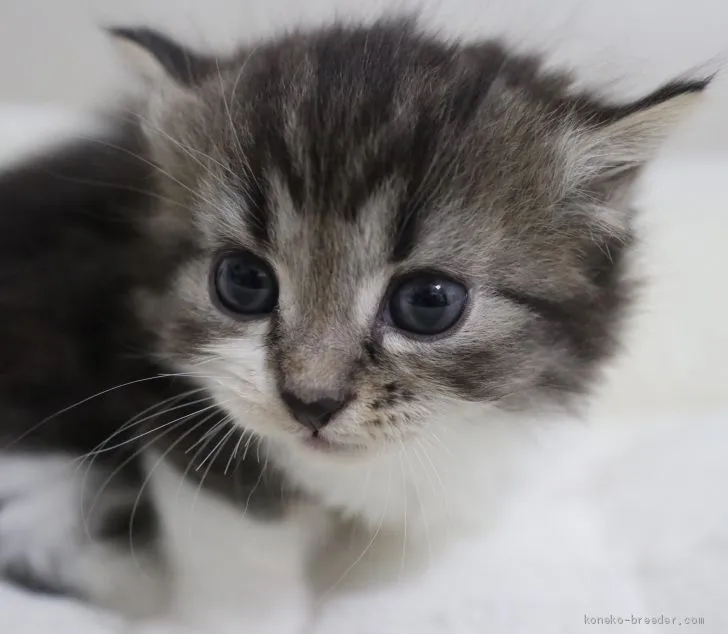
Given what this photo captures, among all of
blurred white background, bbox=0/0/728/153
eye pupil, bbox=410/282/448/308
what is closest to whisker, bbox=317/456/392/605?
eye pupil, bbox=410/282/448/308

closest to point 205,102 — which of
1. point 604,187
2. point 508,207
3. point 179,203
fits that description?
point 179,203

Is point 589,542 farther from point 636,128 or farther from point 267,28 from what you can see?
point 267,28

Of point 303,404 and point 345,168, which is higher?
point 345,168

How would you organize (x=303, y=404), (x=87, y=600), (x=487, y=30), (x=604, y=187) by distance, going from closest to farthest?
1. (x=303, y=404)
2. (x=604, y=187)
3. (x=87, y=600)
4. (x=487, y=30)

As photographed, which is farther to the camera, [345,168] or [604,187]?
[604,187]

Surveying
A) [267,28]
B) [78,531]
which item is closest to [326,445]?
[78,531]

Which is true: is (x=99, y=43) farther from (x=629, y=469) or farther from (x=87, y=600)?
(x=629, y=469)

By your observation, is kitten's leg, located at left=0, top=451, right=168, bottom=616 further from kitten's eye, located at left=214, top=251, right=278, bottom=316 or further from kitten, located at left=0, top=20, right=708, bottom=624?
kitten's eye, located at left=214, top=251, right=278, bottom=316
